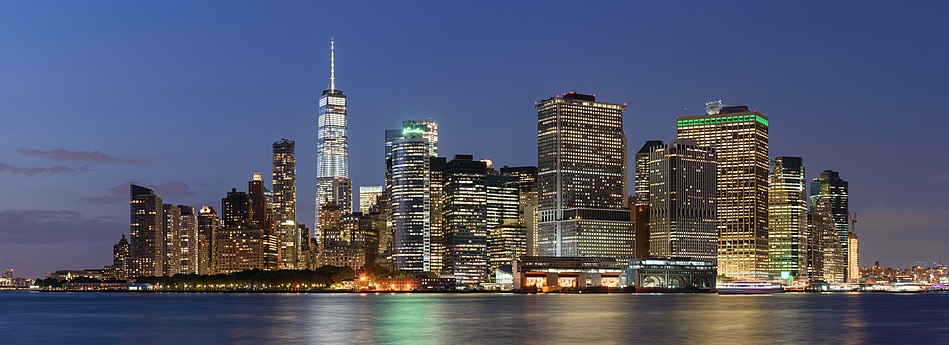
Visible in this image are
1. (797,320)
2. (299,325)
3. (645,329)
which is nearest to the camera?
(645,329)

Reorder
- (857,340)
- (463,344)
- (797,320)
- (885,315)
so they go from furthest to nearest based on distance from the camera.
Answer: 1. (885,315)
2. (797,320)
3. (857,340)
4. (463,344)

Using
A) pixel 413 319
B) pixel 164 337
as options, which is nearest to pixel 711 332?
pixel 413 319

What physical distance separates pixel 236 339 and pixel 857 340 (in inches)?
2333

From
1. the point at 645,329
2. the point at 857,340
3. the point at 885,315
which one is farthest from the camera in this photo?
the point at 885,315

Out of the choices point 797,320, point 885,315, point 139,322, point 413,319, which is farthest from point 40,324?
point 885,315

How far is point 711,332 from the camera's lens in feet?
402

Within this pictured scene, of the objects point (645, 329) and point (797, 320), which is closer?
point (645, 329)

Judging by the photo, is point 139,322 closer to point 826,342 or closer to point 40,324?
point 40,324

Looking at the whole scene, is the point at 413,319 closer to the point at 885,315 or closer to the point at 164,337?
the point at 164,337

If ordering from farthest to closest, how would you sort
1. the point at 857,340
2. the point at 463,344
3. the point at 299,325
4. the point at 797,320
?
the point at 797,320
the point at 299,325
the point at 857,340
the point at 463,344

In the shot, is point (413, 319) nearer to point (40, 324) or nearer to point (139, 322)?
point (139, 322)

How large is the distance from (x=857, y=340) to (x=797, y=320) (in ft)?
120

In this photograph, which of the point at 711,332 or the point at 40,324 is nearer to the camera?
the point at 711,332

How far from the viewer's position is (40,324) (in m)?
153
